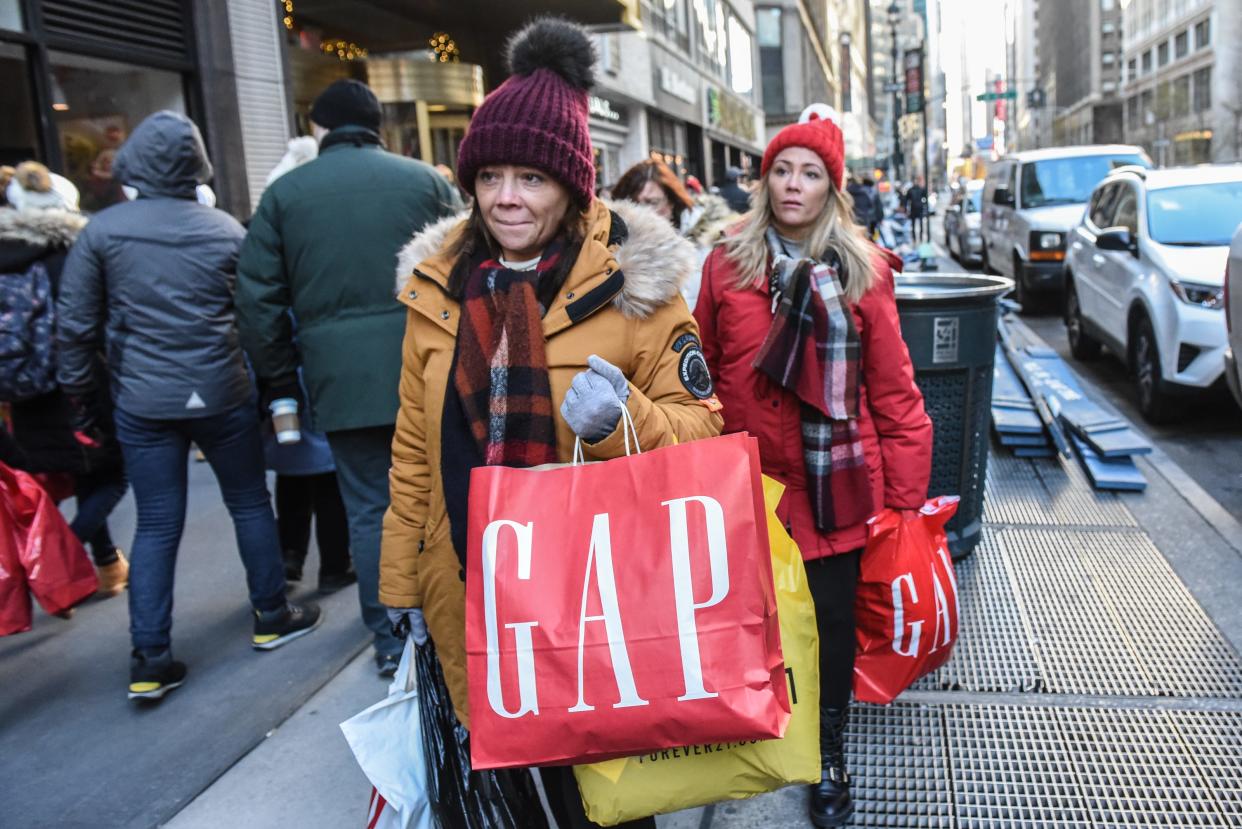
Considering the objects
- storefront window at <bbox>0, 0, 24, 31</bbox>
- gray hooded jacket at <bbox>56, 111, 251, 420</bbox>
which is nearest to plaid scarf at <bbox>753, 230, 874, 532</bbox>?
gray hooded jacket at <bbox>56, 111, 251, 420</bbox>

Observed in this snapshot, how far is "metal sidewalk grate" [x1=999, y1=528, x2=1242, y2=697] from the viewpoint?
12.1 feet

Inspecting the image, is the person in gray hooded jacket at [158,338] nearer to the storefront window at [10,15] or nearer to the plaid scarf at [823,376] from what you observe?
the plaid scarf at [823,376]

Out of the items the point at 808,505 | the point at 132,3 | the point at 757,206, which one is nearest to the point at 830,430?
the point at 808,505

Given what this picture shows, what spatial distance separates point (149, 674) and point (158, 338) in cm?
125

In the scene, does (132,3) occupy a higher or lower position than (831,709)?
higher

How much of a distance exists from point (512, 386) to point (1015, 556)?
377cm

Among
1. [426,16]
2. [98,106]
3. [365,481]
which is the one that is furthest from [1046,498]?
[426,16]

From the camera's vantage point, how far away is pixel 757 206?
309 centimetres

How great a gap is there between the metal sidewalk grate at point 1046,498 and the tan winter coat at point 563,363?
3.97 m

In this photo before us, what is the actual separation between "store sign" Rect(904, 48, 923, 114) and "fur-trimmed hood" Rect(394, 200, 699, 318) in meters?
40.0

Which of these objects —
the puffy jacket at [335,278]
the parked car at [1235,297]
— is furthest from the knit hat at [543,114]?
the parked car at [1235,297]

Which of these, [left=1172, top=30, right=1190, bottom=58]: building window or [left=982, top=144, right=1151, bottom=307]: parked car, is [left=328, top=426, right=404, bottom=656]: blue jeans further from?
[left=1172, top=30, right=1190, bottom=58]: building window

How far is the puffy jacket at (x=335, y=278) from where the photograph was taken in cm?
359

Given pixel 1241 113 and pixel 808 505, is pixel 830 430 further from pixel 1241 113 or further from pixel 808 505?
pixel 1241 113
